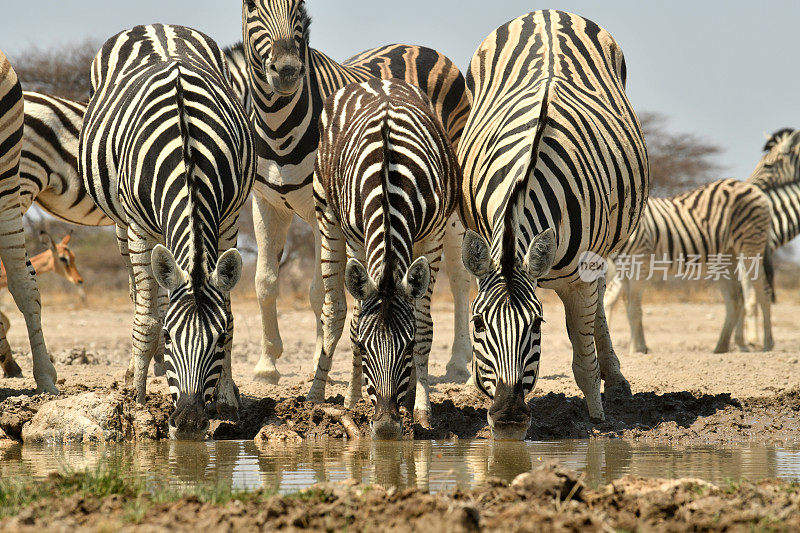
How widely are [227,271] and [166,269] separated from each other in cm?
37

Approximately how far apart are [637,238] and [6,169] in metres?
9.94

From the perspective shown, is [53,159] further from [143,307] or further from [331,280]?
[331,280]

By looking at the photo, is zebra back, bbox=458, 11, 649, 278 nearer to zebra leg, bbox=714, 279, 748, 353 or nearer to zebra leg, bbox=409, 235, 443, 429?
zebra leg, bbox=409, 235, 443, 429

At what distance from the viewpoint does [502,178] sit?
20.0 feet

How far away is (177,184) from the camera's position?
595cm

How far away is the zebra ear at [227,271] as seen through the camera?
5.55 m

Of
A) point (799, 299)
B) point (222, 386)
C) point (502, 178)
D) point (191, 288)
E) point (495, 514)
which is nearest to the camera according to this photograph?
point (495, 514)

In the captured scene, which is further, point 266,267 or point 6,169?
point 266,267

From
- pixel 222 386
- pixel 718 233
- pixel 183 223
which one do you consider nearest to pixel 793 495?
pixel 183 223

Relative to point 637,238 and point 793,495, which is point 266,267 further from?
point 637,238

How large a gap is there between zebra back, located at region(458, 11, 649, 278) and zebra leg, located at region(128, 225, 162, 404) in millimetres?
2334

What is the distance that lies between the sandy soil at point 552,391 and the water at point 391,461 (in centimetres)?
40

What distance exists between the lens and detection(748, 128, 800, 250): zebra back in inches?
691

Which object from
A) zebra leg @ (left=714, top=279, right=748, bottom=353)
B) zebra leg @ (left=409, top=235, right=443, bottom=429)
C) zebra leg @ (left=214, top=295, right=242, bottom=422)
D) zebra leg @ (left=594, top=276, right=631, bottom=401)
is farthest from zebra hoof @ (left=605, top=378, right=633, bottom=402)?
zebra leg @ (left=714, top=279, right=748, bottom=353)
